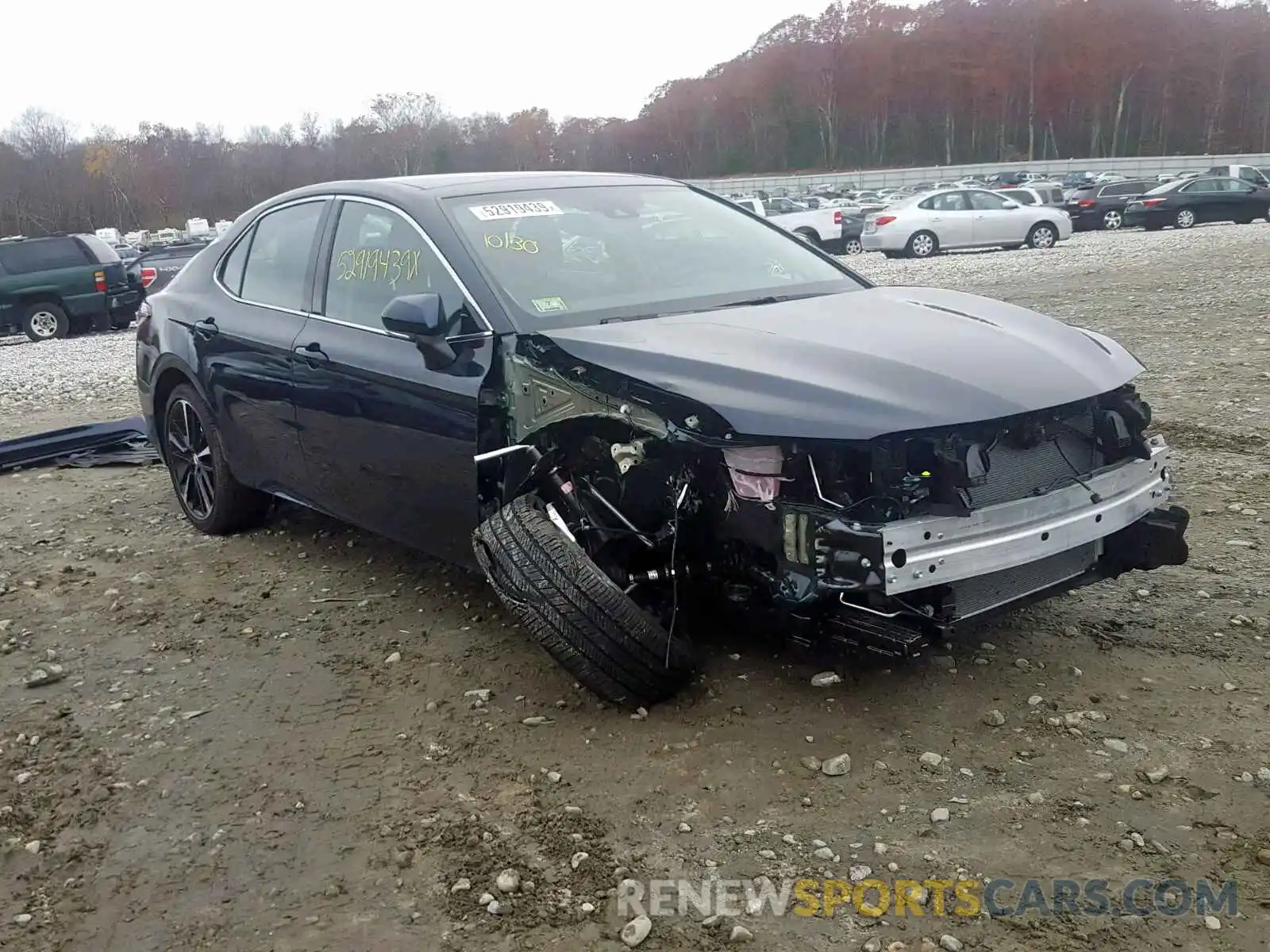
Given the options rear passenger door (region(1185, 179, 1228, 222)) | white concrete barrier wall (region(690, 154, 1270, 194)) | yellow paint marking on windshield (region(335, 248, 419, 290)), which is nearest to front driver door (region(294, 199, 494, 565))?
yellow paint marking on windshield (region(335, 248, 419, 290))

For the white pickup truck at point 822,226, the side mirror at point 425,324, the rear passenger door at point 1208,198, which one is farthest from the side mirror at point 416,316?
the rear passenger door at point 1208,198

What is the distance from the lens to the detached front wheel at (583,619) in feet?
11.5

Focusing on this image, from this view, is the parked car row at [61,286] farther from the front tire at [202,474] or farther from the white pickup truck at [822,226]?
the white pickup truck at [822,226]

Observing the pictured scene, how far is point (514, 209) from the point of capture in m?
4.48

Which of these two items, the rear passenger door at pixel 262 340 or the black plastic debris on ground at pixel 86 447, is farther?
the black plastic debris on ground at pixel 86 447

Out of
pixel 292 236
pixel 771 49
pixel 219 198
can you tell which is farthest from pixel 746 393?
pixel 771 49

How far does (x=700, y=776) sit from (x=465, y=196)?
95.7 inches

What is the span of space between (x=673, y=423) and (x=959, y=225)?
2277cm

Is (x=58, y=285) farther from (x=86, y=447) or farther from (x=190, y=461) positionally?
(x=190, y=461)

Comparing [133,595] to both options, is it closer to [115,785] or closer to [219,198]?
[115,785]

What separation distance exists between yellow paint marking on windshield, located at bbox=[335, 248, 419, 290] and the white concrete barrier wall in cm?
5242

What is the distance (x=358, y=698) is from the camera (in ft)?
13.0

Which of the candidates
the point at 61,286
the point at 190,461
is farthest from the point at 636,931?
the point at 61,286

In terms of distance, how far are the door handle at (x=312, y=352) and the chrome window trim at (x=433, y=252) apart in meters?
0.12
